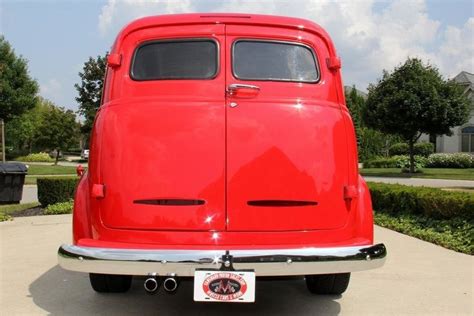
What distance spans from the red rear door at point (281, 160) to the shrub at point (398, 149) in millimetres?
37785

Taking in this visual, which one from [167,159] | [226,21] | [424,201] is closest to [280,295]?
[167,159]

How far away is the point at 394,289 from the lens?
500cm

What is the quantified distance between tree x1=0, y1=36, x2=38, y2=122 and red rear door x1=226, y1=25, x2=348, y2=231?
34966mm

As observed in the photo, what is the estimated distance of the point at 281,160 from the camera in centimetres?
363

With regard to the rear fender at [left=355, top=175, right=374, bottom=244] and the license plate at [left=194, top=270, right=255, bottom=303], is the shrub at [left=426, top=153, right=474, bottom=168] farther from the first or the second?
the license plate at [left=194, top=270, right=255, bottom=303]

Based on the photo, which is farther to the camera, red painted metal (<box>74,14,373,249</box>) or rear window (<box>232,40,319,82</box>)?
rear window (<box>232,40,319,82</box>)

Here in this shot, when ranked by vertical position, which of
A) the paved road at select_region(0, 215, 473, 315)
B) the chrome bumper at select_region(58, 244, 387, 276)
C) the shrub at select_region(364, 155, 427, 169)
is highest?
the chrome bumper at select_region(58, 244, 387, 276)

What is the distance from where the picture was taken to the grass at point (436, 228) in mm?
7059

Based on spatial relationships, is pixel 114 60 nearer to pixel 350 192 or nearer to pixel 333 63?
pixel 333 63

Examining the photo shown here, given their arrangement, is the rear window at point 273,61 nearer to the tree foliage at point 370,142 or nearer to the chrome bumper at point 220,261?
the chrome bumper at point 220,261

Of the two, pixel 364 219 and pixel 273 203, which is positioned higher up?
pixel 273 203

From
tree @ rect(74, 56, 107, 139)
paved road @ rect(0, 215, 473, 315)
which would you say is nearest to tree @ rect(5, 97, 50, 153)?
tree @ rect(74, 56, 107, 139)

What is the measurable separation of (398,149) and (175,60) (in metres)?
38.3

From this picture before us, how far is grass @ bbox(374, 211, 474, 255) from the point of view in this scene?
706 cm
